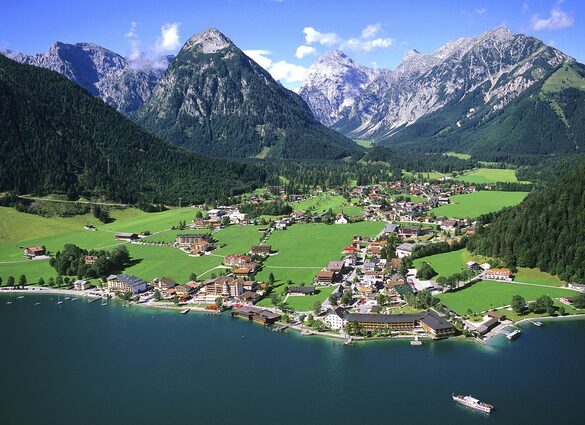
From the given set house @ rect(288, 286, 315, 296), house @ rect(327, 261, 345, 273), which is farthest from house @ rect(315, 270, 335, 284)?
house @ rect(288, 286, 315, 296)

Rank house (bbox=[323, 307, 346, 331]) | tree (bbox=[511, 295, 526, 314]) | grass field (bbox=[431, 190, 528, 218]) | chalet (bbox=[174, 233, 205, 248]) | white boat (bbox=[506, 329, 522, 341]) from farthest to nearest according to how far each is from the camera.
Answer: grass field (bbox=[431, 190, 528, 218])
chalet (bbox=[174, 233, 205, 248])
tree (bbox=[511, 295, 526, 314])
house (bbox=[323, 307, 346, 331])
white boat (bbox=[506, 329, 522, 341])

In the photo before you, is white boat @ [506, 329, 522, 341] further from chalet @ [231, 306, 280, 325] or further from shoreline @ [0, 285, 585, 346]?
chalet @ [231, 306, 280, 325]

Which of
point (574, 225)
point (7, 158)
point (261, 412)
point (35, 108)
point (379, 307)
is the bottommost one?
point (261, 412)

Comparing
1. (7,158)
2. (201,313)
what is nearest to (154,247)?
(201,313)

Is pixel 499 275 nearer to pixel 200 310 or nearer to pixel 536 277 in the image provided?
pixel 536 277

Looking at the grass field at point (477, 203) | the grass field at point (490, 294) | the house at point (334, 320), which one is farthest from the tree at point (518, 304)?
the grass field at point (477, 203)

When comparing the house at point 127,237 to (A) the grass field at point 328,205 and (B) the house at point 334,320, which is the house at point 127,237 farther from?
(B) the house at point 334,320

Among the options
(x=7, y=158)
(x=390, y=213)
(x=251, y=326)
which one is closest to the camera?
(x=251, y=326)

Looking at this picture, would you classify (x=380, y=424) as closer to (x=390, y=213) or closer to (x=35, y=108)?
(x=390, y=213)
